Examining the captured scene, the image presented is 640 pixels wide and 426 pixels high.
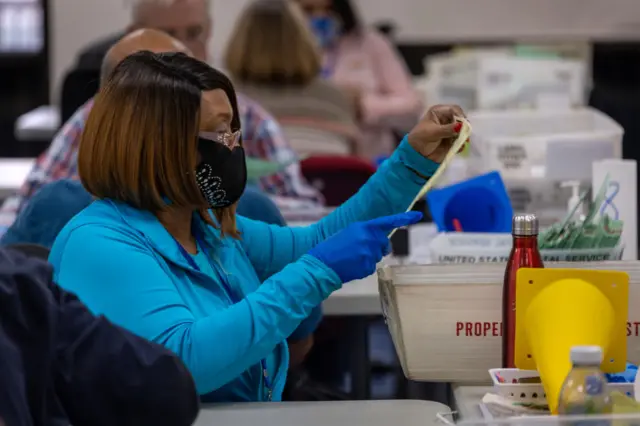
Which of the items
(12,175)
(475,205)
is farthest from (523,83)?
(475,205)

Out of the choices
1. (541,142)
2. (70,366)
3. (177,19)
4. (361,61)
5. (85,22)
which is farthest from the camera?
(85,22)

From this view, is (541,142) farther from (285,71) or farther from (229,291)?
(285,71)

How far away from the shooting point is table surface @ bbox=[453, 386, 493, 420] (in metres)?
1.79

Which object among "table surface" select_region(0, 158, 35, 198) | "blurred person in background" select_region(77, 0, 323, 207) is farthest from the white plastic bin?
"table surface" select_region(0, 158, 35, 198)

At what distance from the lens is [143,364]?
4.84 feet

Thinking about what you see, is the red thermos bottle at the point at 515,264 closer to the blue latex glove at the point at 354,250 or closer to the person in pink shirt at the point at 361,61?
the blue latex glove at the point at 354,250

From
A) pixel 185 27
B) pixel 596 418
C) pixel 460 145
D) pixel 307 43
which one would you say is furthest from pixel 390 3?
pixel 596 418

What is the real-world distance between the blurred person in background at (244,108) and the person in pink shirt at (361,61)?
2.47 metres

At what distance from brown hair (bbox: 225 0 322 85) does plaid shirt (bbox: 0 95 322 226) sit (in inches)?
40.1

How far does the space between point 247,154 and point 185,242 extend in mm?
2013

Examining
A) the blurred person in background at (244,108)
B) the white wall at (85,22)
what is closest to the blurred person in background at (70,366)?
the blurred person in background at (244,108)

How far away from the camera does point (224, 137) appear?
6.64 ft

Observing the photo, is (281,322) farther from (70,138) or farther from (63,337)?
(70,138)

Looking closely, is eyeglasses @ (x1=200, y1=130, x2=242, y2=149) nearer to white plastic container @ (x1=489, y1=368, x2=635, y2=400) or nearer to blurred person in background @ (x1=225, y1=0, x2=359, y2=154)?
white plastic container @ (x1=489, y1=368, x2=635, y2=400)
